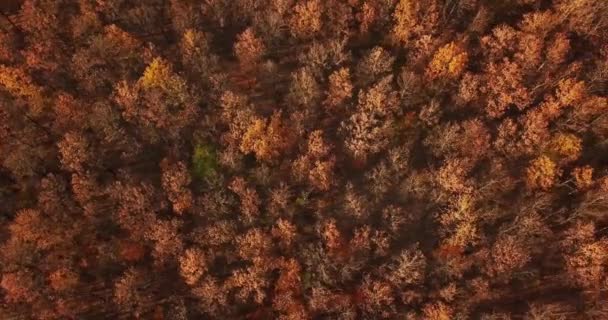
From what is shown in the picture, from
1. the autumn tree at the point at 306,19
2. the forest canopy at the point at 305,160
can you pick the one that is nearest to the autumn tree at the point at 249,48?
the forest canopy at the point at 305,160

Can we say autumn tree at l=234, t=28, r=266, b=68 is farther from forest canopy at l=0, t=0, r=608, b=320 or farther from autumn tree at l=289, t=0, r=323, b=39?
autumn tree at l=289, t=0, r=323, b=39

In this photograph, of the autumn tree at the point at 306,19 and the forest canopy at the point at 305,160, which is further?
the autumn tree at the point at 306,19

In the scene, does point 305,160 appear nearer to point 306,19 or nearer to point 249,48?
point 249,48

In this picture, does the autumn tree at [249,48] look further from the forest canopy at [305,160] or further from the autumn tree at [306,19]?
the autumn tree at [306,19]

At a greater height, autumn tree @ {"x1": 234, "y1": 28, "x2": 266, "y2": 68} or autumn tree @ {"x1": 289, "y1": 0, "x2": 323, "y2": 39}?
autumn tree @ {"x1": 289, "y1": 0, "x2": 323, "y2": 39}

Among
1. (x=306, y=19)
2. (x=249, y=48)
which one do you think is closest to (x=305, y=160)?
(x=249, y=48)

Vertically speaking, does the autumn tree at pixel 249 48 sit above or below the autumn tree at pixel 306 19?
below

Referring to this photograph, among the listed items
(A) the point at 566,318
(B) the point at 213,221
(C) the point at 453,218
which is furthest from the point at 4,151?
(A) the point at 566,318

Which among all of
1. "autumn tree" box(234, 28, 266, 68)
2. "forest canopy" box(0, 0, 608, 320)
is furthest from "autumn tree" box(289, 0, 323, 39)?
"autumn tree" box(234, 28, 266, 68)
